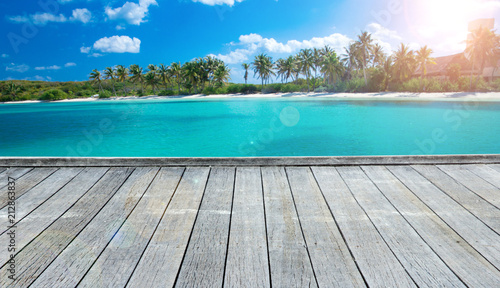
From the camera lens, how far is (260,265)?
115 centimetres

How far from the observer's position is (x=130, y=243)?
4.26ft

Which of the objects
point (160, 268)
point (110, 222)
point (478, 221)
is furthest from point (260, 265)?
point (478, 221)

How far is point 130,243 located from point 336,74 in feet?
167

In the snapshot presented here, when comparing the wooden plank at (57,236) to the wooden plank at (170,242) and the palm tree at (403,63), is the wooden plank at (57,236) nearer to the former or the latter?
the wooden plank at (170,242)

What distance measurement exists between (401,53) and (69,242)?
1683 inches

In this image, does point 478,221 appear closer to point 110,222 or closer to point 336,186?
point 336,186

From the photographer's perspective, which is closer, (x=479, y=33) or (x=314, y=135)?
(x=314, y=135)

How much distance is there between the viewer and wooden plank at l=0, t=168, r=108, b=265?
4.42 ft

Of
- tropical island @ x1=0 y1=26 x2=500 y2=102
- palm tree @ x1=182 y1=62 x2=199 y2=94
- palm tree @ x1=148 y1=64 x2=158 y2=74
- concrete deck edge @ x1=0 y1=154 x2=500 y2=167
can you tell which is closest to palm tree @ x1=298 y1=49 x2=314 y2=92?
tropical island @ x1=0 y1=26 x2=500 y2=102

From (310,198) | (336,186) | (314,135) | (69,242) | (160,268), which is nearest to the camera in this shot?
(160,268)

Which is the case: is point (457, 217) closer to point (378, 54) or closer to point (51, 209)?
point (51, 209)

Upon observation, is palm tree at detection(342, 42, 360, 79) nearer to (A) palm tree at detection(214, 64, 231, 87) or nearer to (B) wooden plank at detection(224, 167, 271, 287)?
(A) palm tree at detection(214, 64, 231, 87)

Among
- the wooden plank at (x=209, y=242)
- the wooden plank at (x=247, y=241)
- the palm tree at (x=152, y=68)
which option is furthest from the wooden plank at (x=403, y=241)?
the palm tree at (x=152, y=68)

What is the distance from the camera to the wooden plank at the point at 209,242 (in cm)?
108
